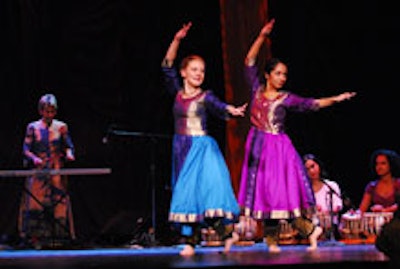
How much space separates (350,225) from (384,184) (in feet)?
1.90

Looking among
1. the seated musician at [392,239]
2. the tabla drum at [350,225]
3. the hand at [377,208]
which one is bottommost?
the tabla drum at [350,225]

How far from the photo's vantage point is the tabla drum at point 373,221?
23.4 ft

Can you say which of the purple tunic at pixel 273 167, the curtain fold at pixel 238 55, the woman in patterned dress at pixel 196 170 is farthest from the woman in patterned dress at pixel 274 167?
the curtain fold at pixel 238 55

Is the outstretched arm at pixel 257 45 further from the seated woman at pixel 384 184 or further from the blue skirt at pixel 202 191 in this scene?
the seated woman at pixel 384 184

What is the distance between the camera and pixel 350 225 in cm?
745

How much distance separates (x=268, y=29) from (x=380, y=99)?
256cm

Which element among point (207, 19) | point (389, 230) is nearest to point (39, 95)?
point (207, 19)

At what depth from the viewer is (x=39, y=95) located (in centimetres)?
883

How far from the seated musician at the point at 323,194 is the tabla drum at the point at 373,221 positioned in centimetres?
36

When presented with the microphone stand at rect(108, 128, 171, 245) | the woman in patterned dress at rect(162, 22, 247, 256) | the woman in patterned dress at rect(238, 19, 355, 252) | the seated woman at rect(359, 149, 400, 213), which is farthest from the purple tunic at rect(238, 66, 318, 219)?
the microphone stand at rect(108, 128, 171, 245)

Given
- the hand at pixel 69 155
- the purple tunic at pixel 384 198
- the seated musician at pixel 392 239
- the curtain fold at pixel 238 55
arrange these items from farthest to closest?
the curtain fold at pixel 238 55 < the hand at pixel 69 155 < the purple tunic at pixel 384 198 < the seated musician at pixel 392 239

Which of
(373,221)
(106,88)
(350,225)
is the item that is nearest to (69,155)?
(106,88)

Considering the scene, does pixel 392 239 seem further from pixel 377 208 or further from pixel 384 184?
pixel 384 184

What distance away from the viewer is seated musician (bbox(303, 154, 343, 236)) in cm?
751
